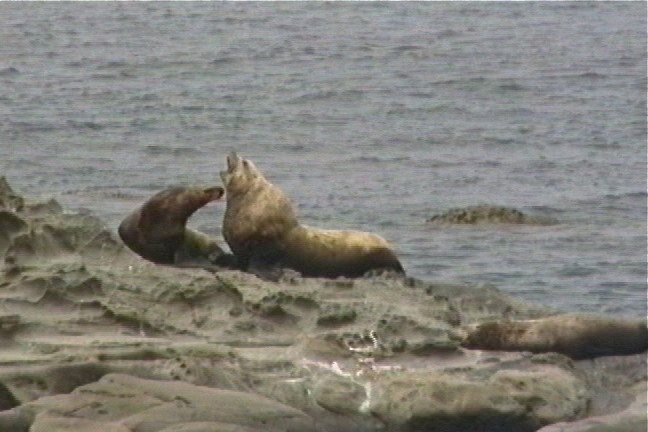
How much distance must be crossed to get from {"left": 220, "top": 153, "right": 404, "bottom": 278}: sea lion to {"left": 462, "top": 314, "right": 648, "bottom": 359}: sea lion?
6.42ft

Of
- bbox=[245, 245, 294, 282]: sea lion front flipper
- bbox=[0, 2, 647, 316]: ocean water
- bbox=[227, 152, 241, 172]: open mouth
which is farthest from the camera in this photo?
bbox=[0, 2, 647, 316]: ocean water

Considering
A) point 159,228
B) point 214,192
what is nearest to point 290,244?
point 214,192

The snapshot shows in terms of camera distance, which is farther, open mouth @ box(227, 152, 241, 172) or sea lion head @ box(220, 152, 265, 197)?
open mouth @ box(227, 152, 241, 172)

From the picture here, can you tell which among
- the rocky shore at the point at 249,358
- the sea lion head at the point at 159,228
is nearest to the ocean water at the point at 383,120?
the sea lion head at the point at 159,228

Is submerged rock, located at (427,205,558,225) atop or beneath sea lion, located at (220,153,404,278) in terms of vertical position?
beneath

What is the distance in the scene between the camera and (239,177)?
1337cm

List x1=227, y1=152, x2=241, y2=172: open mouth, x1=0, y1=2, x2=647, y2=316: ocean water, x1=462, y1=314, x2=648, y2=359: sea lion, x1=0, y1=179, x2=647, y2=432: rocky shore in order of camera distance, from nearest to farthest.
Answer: x1=0, y1=179, x2=647, y2=432: rocky shore
x1=462, y1=314, x2=648, y2=359: sea lion
x1=227, y1=152, x2=241, y2=172: open mouth
x1=0, y1=2, x2=647, y2=316: ocean water

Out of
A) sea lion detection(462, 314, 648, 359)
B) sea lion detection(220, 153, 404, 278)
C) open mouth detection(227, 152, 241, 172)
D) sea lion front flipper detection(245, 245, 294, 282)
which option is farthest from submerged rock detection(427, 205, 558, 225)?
sea lion detection(462, 314, 648, 359)

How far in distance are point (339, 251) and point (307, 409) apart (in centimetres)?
308

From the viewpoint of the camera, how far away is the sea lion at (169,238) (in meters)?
12.4

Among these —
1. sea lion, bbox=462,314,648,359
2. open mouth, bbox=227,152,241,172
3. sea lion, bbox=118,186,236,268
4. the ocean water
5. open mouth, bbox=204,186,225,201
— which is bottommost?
the ocean water

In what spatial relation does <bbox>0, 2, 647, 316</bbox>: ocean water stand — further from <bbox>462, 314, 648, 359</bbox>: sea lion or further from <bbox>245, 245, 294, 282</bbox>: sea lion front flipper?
<bbox>462, 314, 648, 359</bbox>: sea lion

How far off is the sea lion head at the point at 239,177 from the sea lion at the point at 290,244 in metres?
Result: 0.16

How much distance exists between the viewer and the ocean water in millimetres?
17281
